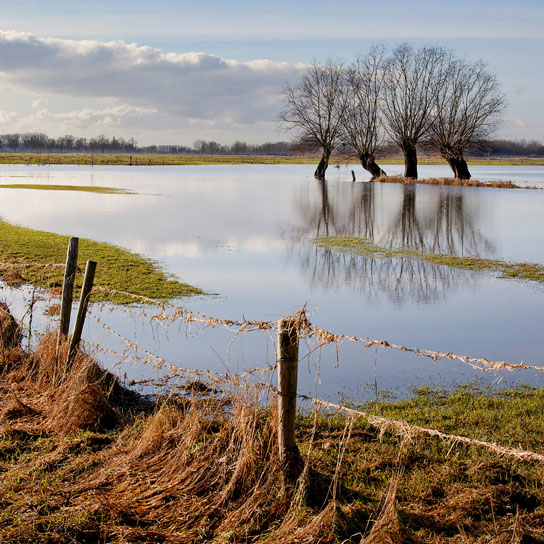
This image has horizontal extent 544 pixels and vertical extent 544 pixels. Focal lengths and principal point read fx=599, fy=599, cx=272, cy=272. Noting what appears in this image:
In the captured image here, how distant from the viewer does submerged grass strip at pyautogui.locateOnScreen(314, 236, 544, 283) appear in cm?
1811

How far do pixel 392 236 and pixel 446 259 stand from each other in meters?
5.71

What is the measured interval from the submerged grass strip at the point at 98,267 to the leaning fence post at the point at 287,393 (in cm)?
862

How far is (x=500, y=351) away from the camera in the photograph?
10695 millimetres

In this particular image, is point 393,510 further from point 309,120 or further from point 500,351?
point 309,120

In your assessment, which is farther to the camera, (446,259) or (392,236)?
(392,236)

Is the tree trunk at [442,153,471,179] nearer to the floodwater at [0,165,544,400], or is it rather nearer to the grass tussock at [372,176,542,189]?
the grass tussock at [372,176,542,189]

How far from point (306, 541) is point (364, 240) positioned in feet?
68.7

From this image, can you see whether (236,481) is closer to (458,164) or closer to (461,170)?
(458,164)

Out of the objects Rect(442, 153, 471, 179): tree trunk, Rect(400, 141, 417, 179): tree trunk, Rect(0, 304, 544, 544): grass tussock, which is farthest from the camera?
Rect(400, 141, 417, 179): tree trunk

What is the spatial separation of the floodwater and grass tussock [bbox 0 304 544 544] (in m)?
0.95

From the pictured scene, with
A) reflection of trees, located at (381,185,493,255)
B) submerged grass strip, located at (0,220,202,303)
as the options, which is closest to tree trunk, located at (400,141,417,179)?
reflection of trees, located at (381,185,493,255)

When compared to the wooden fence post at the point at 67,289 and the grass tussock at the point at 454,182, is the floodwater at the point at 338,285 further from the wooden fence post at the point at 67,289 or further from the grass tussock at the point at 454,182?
the grass tussock at the point at 454,182

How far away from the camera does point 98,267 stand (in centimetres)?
1741

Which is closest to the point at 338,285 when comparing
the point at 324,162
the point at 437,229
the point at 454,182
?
the point at 437,229
